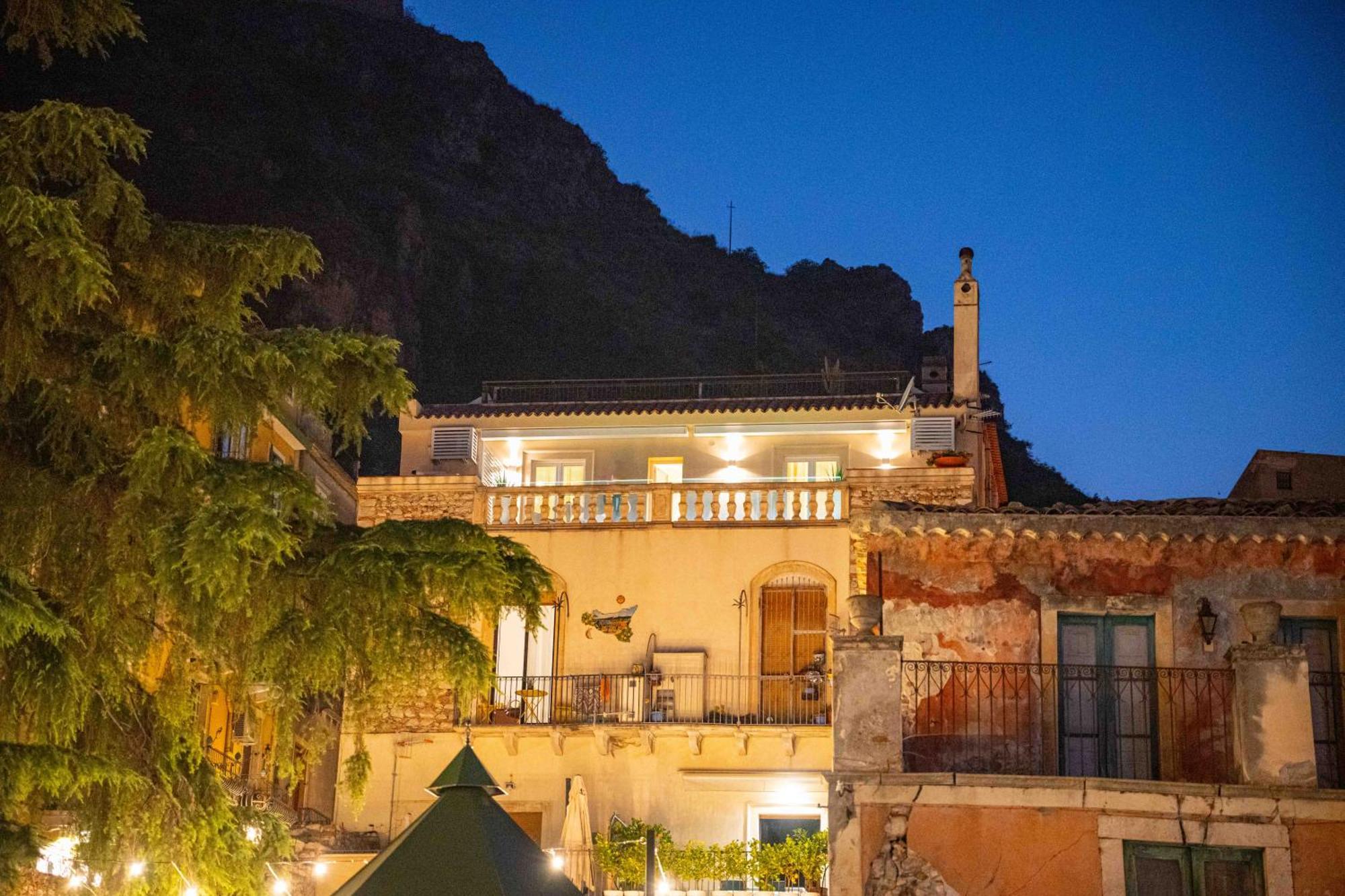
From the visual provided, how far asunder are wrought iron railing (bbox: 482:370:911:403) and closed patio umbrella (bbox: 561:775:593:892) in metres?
11.5

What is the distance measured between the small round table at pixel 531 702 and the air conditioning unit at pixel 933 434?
7374 mm

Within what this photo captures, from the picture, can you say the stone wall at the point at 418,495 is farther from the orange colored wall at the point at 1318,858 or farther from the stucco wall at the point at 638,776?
the orange colored wall at the point at 1318,858

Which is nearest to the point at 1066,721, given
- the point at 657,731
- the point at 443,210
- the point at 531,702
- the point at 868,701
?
the point at 868,701

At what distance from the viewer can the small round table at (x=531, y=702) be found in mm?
A: 25922

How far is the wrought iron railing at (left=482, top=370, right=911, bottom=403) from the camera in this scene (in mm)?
35188

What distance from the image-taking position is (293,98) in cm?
6334

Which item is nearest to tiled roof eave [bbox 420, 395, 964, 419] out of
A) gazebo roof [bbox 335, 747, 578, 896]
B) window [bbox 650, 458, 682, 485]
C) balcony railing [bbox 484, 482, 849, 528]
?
window [bbox 650, 458, 682, 485]

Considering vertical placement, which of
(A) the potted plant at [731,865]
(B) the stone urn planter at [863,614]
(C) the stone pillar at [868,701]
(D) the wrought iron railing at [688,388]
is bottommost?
(A) the potted plant at [731,865]

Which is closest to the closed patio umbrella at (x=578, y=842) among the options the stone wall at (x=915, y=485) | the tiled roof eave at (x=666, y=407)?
the stone wall at (x=915, y=485)

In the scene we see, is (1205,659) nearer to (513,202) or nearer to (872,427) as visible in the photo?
(872,427)

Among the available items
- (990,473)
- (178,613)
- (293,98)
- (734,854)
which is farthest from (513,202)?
(178,613)

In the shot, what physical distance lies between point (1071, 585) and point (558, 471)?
14.7m

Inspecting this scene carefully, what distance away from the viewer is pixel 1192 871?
14461mm

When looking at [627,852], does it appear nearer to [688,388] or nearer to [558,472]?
[558,472]
